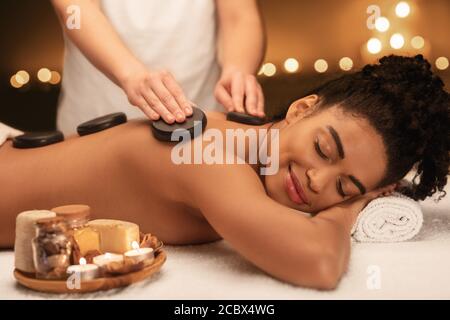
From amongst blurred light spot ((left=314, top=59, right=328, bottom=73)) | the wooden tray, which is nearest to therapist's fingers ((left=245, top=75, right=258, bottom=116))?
the wooden tray

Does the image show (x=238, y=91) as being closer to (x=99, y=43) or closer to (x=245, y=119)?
(x=245, y=119)

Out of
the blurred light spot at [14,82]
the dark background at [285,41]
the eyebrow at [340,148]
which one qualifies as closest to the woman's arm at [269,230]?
the eyebrow at [340,148]

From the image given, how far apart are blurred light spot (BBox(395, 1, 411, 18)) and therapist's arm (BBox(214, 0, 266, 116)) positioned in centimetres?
118

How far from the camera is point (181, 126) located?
1276 millimetres

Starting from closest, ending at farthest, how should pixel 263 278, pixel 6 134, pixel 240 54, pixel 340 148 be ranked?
pixel 263 278 → pixel 340 148 → pixel 6 134 → pixel 240 54

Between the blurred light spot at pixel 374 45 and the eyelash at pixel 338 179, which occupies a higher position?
the blurred light spot at pixel 374 45

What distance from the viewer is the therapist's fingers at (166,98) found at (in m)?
1.30

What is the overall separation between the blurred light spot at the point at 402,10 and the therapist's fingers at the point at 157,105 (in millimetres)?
1864

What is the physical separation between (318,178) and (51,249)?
0.52 m

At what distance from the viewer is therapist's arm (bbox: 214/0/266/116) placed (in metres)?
1.55

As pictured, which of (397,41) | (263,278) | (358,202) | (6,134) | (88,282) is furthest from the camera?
(397,41)

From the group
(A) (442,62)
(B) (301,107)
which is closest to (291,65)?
(A) (442,62)

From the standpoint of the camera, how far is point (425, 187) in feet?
4.86

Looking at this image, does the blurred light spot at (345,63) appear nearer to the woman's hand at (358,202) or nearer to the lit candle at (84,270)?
the woman's hand at (358,202)
